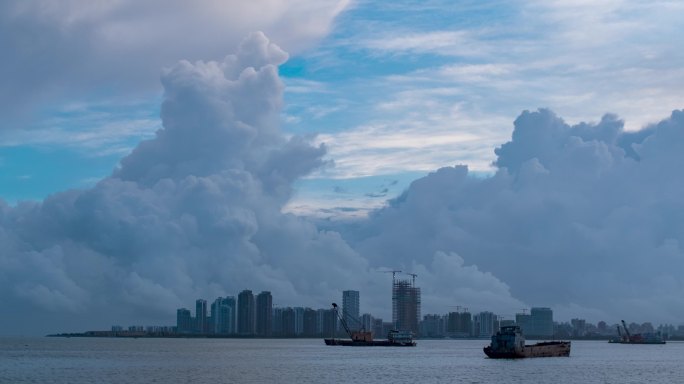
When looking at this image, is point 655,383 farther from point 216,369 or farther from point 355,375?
point 216,369

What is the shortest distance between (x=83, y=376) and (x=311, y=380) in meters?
45.6

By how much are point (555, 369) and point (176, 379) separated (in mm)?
84226

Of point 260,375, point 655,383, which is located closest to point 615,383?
point 655,383

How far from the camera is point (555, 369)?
200 metres

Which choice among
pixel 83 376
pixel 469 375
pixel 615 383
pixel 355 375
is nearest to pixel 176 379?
pixel 83 376

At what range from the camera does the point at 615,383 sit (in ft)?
524

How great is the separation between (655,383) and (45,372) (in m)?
119

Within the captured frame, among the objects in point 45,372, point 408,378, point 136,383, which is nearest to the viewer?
point 136,383

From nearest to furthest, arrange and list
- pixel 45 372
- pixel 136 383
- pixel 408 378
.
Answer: pixel 136 383 < pixel 408 378 < pixel 45 372

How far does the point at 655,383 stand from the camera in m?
161

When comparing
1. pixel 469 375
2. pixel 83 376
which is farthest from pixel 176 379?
pixel 469 375

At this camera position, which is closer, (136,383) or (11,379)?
(136,383)

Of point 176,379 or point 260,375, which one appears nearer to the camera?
point 176,379

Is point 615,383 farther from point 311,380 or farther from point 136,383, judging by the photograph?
point 136,383
